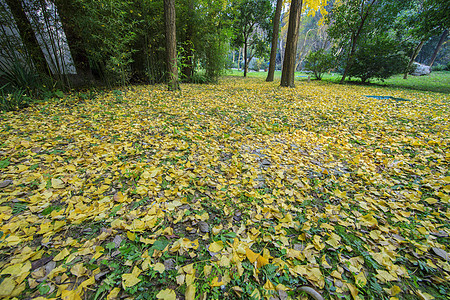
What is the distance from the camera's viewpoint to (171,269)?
1063mm

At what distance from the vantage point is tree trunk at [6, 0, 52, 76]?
11.0ft

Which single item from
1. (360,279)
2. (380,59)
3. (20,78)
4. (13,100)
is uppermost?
(380,59)

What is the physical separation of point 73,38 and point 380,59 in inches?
451

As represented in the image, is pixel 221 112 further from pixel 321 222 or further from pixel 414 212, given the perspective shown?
pixel 414 212

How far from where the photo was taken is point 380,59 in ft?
26.7

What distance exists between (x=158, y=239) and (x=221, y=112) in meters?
3.11

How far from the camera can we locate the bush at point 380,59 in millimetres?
7922

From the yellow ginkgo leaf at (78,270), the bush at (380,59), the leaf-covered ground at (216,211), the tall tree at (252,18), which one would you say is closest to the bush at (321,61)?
the bush at (380,59)

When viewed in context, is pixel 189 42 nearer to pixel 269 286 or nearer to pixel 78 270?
pixel 78 270

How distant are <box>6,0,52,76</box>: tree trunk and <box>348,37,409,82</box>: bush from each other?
11361 millimetres

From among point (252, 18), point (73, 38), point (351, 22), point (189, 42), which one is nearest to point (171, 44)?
point (189, 42)

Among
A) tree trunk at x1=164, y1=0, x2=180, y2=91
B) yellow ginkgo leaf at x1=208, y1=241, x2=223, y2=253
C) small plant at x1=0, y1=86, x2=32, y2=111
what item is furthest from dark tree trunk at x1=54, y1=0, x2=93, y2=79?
yellow ginkgo leaf at x1=208, y1=241, x2=223, y2=253

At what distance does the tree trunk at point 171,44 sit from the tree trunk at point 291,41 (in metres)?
3.97

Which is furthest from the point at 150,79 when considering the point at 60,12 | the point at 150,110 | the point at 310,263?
the point at 310,263
